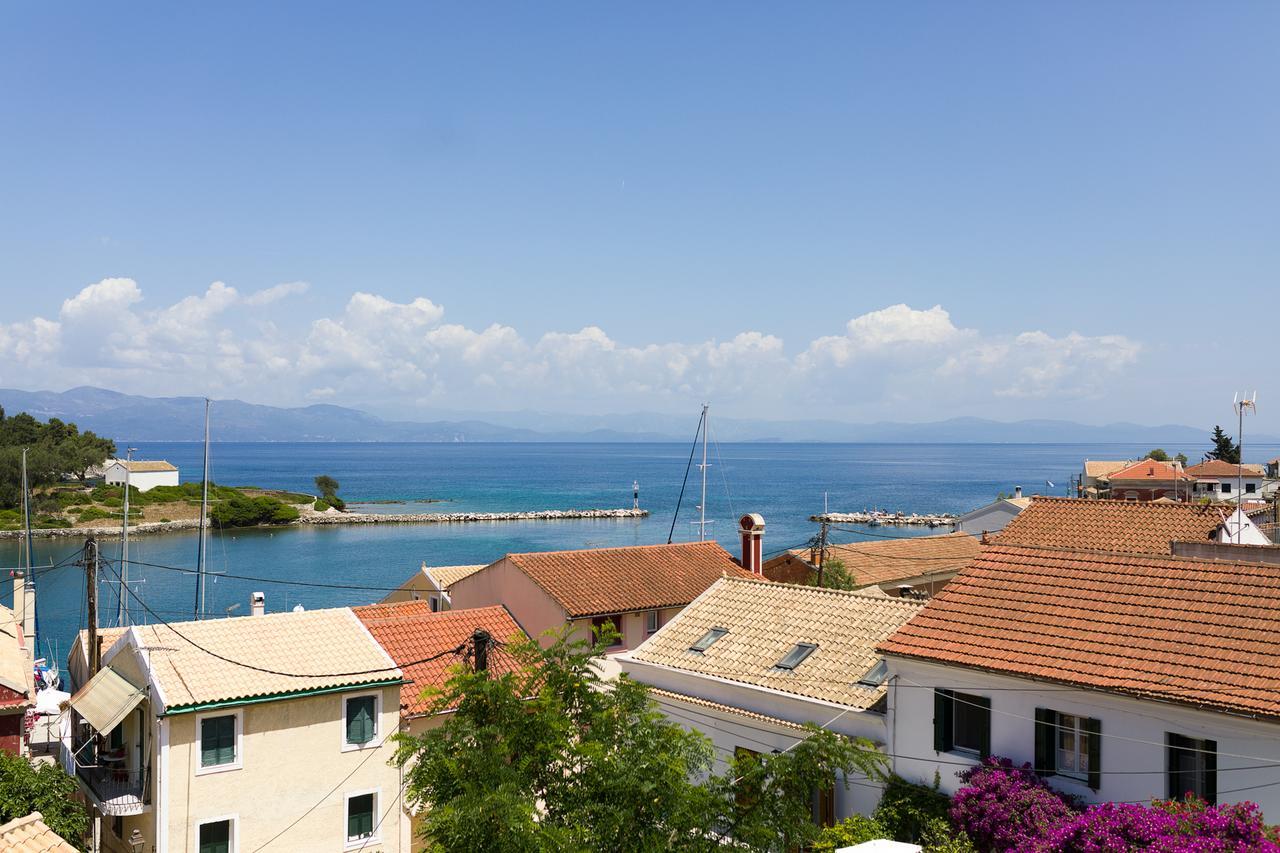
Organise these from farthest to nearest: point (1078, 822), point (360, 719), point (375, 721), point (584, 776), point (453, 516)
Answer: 1. point (453, 516)
2. point (375, 721)
3. point (360, 719)
4. point (1078, 822)
5. point (584, 776)

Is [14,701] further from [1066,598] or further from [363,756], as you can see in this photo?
[1066,598]

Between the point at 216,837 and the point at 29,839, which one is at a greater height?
the point at 29,839

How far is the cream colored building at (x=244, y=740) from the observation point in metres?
19.9

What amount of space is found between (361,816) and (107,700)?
625 centimetres

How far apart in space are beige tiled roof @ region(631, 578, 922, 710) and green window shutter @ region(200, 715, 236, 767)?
920 cm

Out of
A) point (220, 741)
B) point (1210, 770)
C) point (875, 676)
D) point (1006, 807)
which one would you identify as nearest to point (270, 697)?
point (220, 741)

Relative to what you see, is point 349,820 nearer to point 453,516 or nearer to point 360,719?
point 360,719

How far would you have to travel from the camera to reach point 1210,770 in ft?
43.8

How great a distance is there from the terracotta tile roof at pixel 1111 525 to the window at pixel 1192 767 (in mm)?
13160

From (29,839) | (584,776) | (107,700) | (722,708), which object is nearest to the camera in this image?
(584,776)

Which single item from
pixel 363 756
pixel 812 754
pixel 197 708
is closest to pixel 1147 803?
pixel 812 754

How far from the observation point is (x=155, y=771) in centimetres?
1975

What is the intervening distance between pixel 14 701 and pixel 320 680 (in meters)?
8.37

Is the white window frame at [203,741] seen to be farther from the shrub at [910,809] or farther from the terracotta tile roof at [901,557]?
the terracotta tile roof at [901,557]
